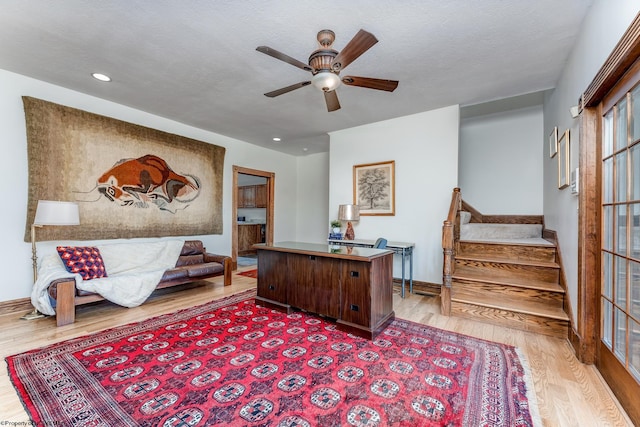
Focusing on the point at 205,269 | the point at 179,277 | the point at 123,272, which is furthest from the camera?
the point at 205,269

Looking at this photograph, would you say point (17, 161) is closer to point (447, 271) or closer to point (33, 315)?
point (33, 315)

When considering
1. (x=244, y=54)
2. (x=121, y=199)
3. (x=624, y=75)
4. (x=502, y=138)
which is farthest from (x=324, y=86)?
(x=502, y=138)

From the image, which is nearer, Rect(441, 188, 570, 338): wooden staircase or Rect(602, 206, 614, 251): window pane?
Rect(602, 206, 614, 251): window pane

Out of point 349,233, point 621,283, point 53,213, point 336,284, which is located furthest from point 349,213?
point 53,213

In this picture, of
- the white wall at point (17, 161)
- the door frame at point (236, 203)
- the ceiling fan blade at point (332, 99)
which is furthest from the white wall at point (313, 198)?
the ceiling fan blade at point (332, 99)

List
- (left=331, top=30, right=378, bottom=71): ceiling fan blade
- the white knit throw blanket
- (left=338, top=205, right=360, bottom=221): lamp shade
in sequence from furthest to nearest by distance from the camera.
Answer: (left=338, top=205, right=360, bottom=221): lamp shade → the white knit throw blanket → (left=331, top=30, right=378, bottom=71): ceiling fan blade

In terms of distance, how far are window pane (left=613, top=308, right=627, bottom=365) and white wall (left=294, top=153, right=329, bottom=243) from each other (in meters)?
5.28

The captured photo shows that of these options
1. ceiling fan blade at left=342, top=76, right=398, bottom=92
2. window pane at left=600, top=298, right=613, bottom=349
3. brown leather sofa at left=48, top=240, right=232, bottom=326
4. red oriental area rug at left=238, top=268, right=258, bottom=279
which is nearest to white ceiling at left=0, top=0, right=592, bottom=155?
ceiling fan blade at left=342, top=76, right=398, bottom=92

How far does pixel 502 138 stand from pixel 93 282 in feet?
19.8

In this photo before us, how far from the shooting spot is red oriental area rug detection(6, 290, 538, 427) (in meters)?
1.48

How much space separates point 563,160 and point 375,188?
94.3 inches

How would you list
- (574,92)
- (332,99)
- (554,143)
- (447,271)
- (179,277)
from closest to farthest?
(574,92) < (332,99) < (447,271) < (554,143) < (179,277)

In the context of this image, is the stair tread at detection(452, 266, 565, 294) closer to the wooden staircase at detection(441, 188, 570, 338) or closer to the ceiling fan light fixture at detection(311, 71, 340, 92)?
the wooden staircase at detection(441, 188, 570, 338)

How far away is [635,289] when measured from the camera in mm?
1508
